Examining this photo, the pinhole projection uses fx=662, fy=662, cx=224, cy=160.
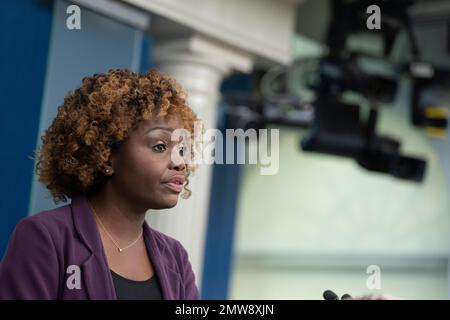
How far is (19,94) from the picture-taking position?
1.32 m

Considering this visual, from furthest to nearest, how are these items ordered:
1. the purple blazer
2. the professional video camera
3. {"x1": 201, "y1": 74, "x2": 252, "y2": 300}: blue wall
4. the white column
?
{"x1": 201, "y1": 74, "x2": 252, "y2": 300}: blue wall < the professional video camera < the white column < the purple blazer

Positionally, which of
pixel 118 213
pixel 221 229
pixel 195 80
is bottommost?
pixel 221 229

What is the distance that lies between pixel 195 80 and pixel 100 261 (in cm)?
92

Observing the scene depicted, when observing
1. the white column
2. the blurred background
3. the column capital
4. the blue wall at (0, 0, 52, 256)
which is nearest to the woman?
the blurred background

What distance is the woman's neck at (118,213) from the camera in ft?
3.13

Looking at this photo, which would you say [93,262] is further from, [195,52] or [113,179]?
[195,52]

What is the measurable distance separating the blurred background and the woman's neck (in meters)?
0.17

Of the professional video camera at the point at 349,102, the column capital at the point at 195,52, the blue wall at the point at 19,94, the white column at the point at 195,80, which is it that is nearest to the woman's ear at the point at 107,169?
the blue wall at the point at 19,94

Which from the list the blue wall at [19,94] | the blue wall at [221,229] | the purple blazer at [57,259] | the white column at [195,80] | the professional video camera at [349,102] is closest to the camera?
the purple blazer at [57,259]

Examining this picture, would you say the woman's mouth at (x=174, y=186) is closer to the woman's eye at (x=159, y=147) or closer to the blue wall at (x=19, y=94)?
the woman's eye at (x=159, y=147)

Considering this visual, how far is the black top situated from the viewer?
0.91 metres

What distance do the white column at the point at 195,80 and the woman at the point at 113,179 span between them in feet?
2.02

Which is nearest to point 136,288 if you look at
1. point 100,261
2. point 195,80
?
point 100,261

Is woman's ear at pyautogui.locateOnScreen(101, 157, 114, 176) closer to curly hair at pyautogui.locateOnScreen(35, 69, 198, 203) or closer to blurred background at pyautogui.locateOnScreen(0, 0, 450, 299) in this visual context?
curly hair at pyautogui.locateOnScreen(35, 69, 198, 203)
